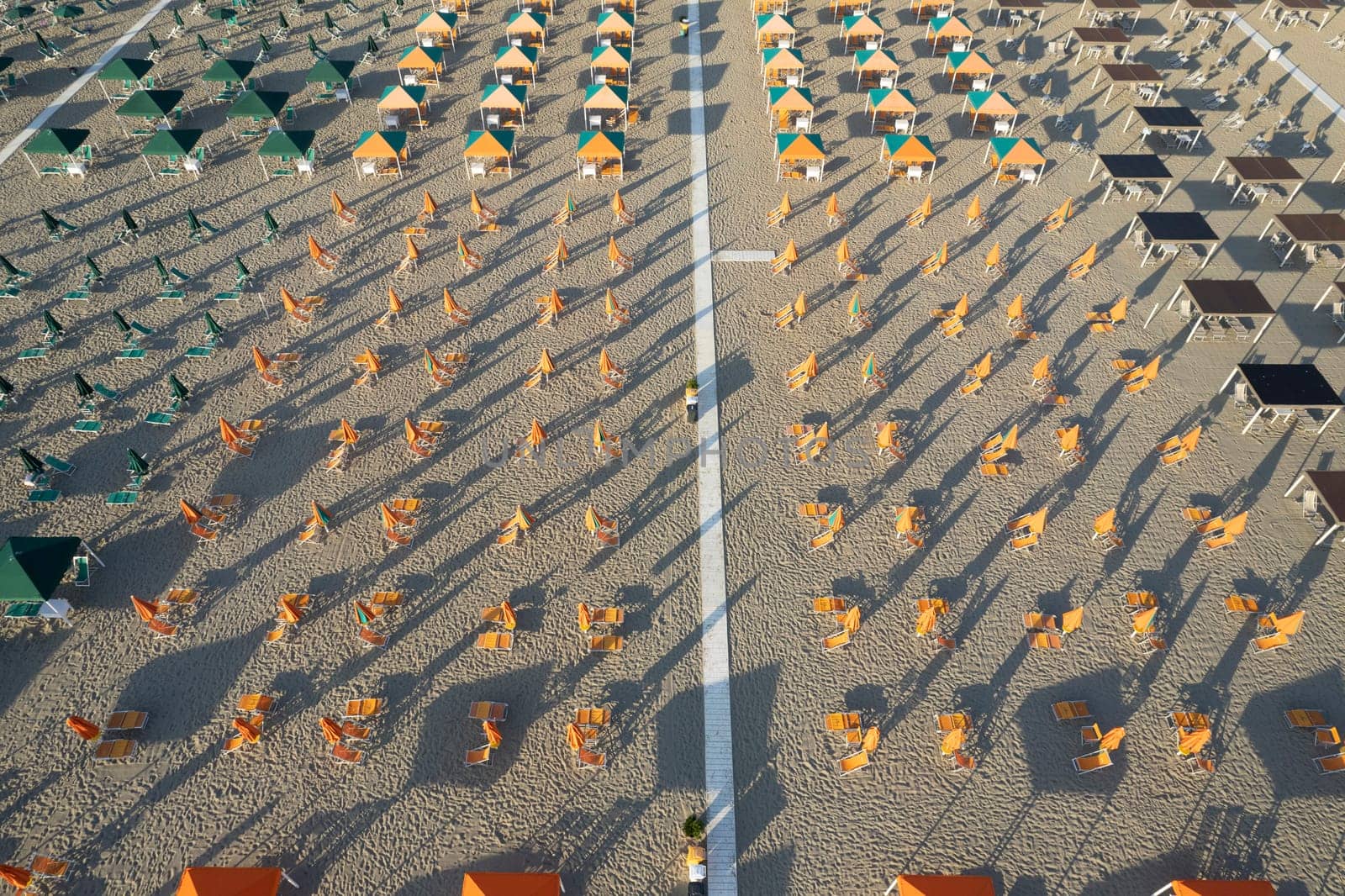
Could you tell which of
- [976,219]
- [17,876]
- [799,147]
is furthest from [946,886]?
[799,147]

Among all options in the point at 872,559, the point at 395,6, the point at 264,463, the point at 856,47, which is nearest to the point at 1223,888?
the point at 872,559

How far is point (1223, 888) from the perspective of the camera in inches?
486

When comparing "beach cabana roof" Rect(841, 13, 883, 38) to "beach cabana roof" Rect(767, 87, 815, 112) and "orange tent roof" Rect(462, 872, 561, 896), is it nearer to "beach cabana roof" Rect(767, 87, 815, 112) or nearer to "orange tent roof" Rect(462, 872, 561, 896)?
"beach cabana roof" Rect(767, 87, 815, 112)

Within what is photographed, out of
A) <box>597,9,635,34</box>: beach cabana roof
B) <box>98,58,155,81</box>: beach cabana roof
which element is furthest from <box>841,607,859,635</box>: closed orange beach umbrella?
<box>98,58,155,81</box>: beach cabana roof

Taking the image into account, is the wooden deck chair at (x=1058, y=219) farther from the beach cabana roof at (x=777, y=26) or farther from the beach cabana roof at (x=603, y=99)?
the beach cabana roof at (x=603, y=99)

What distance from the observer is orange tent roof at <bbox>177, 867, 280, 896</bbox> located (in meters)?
11.9

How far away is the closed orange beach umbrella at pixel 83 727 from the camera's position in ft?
46.1

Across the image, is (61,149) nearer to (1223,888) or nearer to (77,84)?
(77,84)

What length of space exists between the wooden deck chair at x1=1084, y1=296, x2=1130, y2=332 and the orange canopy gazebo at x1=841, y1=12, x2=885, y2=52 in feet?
62.0

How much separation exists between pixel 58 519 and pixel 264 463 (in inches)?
183

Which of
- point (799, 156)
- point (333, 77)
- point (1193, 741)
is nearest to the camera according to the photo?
point (1193, 741)

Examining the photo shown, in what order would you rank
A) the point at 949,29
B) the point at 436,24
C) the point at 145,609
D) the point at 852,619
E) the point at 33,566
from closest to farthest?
the point at 145,609
the point at 33,566
the point at 852,619
the point at 436,24
the point at 949,29

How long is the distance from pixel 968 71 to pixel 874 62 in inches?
157

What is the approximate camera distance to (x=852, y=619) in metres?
16.0
